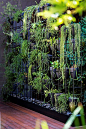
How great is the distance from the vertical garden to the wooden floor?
238 mm

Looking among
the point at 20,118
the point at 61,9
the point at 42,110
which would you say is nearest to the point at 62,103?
the point at 42,110

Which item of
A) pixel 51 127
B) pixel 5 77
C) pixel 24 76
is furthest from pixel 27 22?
pixel 51 127

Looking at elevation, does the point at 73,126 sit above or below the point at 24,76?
below

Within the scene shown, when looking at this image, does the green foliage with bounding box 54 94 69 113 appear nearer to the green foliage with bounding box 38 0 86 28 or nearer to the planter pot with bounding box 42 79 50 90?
the planter pot with bounding box 42 79 50 90

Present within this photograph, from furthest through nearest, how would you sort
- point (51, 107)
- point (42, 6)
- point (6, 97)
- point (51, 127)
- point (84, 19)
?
point (6, 97), point (84, 19), point (42, 6), point (51, 107), point (51, 127)

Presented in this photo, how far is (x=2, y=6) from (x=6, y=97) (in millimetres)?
2609

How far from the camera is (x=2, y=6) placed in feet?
18.9

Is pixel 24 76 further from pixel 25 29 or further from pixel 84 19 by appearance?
pixel 84 19

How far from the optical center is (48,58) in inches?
164

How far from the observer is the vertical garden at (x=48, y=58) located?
11.5 feet

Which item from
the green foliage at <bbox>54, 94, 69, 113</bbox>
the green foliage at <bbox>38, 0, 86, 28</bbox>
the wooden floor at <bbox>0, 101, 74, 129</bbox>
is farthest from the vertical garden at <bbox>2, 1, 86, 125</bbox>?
the green foliage at <bbox>38, 0, 86, 28</bbox>

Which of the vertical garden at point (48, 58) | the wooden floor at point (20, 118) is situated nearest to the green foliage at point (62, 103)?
the vertical garden at point (48, 58)

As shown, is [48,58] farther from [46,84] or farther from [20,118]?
[20,118]

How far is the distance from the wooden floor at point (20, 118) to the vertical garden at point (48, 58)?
0.24 metres
